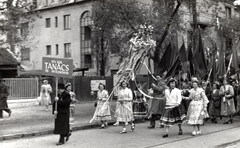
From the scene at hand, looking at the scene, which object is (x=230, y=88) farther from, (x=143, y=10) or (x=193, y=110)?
(x=143, y=10)

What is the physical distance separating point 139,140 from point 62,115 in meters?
2.45

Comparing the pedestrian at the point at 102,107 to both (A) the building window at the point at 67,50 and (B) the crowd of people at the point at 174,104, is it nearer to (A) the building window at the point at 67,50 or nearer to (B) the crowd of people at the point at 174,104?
(B) the crowd of people at the point at 174,104

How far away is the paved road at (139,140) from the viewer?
9.34m

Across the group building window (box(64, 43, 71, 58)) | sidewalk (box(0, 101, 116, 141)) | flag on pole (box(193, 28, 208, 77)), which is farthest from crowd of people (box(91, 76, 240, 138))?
building window (box(64, 43, 71, 58))

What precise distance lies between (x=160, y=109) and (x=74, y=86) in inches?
539

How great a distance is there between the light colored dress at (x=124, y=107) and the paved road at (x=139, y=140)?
1.73ft

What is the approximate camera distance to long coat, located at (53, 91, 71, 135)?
941 centimetres

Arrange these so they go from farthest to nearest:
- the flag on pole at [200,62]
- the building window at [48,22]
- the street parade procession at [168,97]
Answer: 1. the building window at [48,22]
2. the flag on pole at [200,62]
3. the street parade procession at [168,97]

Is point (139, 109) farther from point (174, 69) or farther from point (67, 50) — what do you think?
point (67, 50)

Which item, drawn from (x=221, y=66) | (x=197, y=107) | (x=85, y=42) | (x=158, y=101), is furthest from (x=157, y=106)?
(x=85, y=42)

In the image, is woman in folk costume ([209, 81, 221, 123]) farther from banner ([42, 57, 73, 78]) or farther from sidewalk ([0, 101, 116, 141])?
banner ([42, 57, 73, 78])

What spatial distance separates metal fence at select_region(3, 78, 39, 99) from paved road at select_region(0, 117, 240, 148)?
10.1 meters

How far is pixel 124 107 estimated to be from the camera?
39.9ft

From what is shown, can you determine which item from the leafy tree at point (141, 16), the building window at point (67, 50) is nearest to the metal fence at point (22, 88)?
the leafy tree at point (141, 16)
